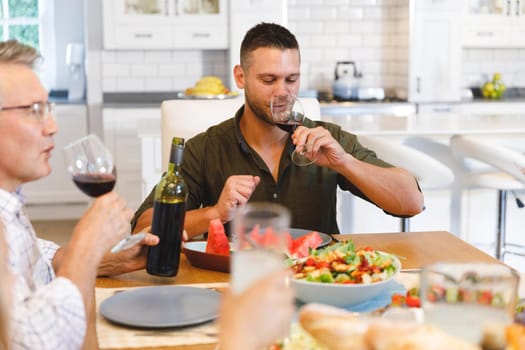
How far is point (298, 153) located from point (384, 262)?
2.13 feet

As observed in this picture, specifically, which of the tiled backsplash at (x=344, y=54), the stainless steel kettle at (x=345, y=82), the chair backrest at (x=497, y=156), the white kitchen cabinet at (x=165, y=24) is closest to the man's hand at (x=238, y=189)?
the chair backrest at (x=497, y=156)

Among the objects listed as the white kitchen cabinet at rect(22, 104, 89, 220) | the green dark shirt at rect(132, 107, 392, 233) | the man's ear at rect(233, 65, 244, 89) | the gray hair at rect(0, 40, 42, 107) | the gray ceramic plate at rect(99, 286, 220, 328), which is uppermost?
the gray hair at rect(0, 40, 42, 107)

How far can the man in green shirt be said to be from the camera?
2539mm

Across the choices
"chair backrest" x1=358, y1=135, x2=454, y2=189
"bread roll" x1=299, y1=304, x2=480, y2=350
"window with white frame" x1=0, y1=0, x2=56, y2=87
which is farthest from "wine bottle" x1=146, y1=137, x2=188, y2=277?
"window with white frame" x1=0, y1=0, x2=56, y2=87

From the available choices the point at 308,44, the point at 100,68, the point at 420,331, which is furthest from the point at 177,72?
the point at 420,331

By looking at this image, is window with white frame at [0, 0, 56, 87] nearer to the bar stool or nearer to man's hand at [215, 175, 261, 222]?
the bar stool

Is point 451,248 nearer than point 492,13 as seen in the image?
Yes

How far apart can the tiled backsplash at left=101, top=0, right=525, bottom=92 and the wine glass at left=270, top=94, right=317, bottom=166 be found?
411cm

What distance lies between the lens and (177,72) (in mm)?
6531

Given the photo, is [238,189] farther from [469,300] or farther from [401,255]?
[469,300]

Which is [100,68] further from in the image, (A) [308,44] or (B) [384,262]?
(B) [384,262]

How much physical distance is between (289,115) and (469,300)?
134cm

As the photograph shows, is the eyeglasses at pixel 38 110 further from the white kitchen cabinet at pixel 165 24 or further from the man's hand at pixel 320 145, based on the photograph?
the white kitchen cabinet at pixel 165 24

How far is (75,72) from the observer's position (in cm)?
648
